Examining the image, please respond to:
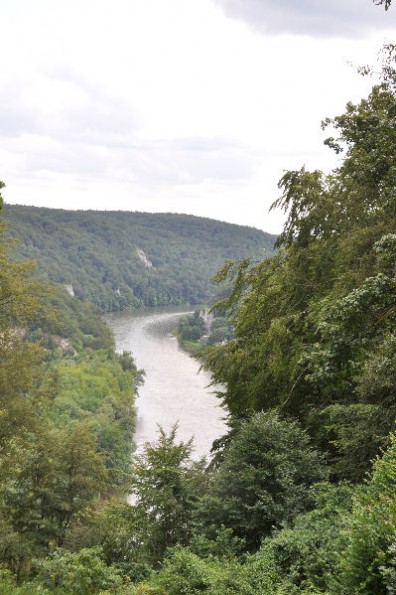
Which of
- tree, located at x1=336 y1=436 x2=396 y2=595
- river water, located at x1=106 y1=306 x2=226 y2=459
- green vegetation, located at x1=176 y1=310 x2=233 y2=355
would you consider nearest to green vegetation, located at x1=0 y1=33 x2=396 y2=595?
tree, located at x1=336 y1=436 x2=396 y2=595

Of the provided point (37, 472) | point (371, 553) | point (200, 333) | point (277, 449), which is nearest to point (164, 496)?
point (277, 449)

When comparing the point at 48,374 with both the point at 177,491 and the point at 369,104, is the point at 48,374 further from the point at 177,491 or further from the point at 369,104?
the point at 369,104

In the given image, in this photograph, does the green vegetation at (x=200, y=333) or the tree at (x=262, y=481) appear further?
the green vegetation at (x=200, y=333)

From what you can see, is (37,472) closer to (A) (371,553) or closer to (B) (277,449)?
(B) (277,449)

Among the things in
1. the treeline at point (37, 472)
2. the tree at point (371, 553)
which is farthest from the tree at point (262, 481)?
the tree at point (371, 553)

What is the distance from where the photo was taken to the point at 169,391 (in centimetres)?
6700

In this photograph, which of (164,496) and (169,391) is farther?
(169,391)

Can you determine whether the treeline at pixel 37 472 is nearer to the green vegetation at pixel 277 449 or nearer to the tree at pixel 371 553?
the green vegetation at pixel 277 449

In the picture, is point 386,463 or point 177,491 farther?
point 177,491

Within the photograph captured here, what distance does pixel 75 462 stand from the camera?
664 inches

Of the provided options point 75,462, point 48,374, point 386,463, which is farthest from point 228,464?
point 75,462

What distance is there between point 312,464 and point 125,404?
48549 mm

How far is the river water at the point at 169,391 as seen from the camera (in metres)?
49.3

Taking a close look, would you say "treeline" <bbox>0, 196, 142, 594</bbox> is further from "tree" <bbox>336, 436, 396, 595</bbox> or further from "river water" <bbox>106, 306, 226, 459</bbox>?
"river water" <bbox>106, 306, 226, 459</bbox>
